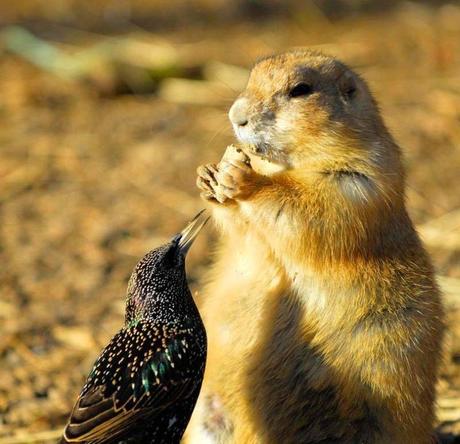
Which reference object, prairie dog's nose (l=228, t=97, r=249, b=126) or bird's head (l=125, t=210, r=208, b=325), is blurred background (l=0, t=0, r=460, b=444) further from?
bird's head (l=125, t=210, r=208, b=325)

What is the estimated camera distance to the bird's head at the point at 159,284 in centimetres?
361

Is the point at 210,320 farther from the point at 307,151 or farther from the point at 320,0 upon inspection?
the point at 320,0

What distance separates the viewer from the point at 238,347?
12.8 ft

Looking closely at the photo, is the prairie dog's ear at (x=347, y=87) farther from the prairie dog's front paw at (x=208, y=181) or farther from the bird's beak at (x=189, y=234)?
the bird's beak at (x=189, y=234)

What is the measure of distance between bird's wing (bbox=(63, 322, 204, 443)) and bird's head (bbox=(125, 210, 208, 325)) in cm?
9

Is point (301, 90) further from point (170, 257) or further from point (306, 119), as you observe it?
point (170, 257)

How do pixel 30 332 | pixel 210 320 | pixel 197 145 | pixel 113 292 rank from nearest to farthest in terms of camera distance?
pixel 210 320
pixel 30 332
pixel 113 292
pixel 197 145

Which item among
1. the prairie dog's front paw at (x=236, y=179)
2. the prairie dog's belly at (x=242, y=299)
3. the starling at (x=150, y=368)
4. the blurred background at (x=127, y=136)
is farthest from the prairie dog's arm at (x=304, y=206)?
the blurred background at (x=127, y=136)

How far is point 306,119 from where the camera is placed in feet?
12.3

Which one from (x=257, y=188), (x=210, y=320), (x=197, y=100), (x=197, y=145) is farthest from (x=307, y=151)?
(x=197, y=100)

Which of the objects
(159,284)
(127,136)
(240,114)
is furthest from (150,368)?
(127,136)

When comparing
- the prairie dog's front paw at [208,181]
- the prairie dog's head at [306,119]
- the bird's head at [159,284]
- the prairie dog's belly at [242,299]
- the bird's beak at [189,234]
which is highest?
the prairie dog's head at [306,119]

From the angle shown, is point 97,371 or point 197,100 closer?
point 97,371

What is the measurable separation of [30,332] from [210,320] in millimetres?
1496
